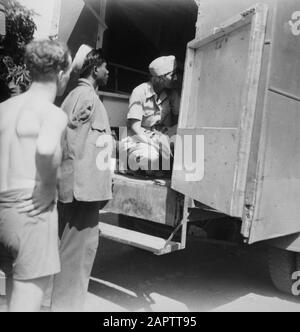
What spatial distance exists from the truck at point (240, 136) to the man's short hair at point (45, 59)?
48.6 inches

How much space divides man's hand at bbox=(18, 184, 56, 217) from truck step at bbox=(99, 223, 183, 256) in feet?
4.00

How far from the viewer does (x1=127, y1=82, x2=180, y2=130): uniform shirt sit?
3.98 m

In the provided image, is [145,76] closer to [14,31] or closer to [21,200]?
[14,31]

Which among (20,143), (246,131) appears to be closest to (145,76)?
(246,131)

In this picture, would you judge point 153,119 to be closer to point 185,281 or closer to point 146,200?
point 146,200

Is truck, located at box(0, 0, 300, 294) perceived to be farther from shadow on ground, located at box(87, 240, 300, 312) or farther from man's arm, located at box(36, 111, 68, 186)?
man's arm, located at box(36, 111, 68, 186)

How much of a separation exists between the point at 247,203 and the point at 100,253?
232 cm

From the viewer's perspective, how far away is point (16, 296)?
2.04 meters

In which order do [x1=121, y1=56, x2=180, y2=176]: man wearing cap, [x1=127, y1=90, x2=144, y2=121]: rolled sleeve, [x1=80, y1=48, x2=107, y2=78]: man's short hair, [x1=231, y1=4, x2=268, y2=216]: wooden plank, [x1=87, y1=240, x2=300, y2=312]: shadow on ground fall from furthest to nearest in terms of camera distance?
[x1=127, y1=90, x2=144, y2=121]: rolled sleeve
[x1=121, y1=56, x2=180, y2=176]: man wearing cap
[x1=87, y1=240, x2=300, y2=312]: shadow on ground
[x1=80, y1=48, x2=107, y2=78]: man's short hair
[x1=231, y1=4, x2=268, y2=216]: wooden plank

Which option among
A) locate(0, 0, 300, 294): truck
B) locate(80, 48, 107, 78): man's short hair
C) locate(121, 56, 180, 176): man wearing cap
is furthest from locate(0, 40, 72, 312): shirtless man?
locate(121, 56, 180, 176): man wearing cap

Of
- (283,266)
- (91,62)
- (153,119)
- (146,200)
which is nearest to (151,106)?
(153,119)

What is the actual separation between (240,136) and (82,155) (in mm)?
1056

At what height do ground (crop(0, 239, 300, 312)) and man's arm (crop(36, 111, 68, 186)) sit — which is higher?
man's arm (crop(36, 111, 68, 186))

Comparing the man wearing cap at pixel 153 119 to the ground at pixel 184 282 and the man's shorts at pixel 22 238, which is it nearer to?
the ground at pixel 184 282
